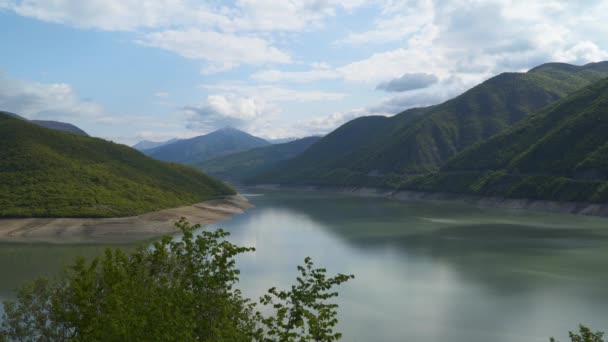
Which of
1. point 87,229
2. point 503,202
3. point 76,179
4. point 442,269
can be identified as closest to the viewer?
point 442,269

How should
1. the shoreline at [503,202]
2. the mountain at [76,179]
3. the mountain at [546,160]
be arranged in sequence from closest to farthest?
the mountain at [76,179]
the shoreline at [503,202]
the mountain at [546,160]

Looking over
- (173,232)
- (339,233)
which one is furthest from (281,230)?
(173,232)

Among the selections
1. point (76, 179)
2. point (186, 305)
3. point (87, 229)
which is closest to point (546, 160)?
point (87, 229)

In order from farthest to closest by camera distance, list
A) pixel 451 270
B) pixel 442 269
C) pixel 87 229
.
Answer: pixel 87 229 → pixel 442 269 → pixel 451 270

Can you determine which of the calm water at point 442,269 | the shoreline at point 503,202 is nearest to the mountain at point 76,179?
the calm water at point 442,269

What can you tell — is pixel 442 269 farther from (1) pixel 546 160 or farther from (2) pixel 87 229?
(1) pixel 546 160

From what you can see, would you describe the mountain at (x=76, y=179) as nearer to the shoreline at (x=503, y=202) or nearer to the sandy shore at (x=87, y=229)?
the sandy shore at (x=87, y=229)
